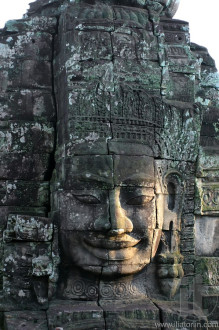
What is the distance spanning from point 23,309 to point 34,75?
10.8 feet

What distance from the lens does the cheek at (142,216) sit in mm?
7648

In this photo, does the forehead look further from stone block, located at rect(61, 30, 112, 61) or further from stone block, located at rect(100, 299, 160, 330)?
stone block, located at rect(100, 299, 160, 330)

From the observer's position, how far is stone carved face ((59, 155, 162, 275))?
7508 mm

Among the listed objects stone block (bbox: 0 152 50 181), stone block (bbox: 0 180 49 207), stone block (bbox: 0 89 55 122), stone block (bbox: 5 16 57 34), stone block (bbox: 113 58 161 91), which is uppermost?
stone block (bbox: 5 16 57 34)

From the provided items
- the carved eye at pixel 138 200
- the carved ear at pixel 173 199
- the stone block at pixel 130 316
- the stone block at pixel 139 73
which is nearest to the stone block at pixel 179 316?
the stone block at pixel 130 316

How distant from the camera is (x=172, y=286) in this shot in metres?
7.93

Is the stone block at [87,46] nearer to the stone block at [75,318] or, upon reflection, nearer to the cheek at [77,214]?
the cheek at [77,214]

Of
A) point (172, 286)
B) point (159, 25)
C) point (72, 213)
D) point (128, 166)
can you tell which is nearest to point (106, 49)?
point (159, 25)

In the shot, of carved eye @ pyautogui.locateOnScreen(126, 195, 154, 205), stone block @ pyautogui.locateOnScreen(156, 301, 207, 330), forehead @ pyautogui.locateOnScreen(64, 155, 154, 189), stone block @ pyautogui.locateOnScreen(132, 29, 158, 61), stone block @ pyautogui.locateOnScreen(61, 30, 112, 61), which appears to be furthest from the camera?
stone block @ pyautogui.locateOnScreen(132, 29, 158, 61)

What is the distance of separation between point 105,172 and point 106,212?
0.52m

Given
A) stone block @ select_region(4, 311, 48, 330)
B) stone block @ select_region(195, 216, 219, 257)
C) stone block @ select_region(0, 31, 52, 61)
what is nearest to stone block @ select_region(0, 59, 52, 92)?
stone block @ select_region(0, 31, 52, 61)

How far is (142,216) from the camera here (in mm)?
7688

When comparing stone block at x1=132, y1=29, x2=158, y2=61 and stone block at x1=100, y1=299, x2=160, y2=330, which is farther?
stone block at x1=132, y1=29, x2=158, y2=61

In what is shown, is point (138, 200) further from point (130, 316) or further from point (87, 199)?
point (130, 316)
